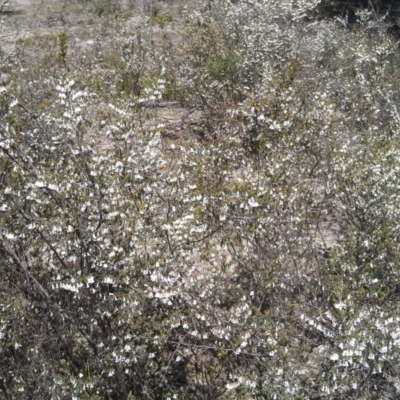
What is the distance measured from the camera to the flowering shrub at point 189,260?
346 centimetres

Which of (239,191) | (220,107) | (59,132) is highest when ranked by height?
(59,132)

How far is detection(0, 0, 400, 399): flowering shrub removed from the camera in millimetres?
3459

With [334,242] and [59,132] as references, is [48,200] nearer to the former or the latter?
[59,132]

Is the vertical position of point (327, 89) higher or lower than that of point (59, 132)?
lower

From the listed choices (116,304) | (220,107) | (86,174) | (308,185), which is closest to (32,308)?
(116,304)

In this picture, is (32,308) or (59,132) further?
(59,132)

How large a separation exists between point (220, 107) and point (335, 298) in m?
3.78

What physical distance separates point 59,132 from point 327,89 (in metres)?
4.08

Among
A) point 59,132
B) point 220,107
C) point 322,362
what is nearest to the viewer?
point 322,362

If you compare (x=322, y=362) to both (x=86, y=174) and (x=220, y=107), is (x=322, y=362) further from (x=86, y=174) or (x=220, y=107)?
(x=220, y=107)

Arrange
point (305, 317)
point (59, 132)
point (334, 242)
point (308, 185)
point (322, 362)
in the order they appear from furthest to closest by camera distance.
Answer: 1. point (334, 242)
2. point (308, 185)
3. point (59, 132)
4. point (305, 317)
5. point (322, 362)

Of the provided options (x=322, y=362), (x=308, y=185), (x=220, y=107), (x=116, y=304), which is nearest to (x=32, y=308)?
(x=116, y=304)

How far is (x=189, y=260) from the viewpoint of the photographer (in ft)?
12.8

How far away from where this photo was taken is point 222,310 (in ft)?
12.3
